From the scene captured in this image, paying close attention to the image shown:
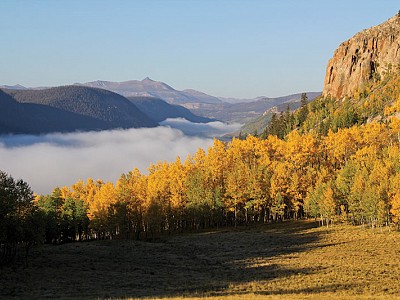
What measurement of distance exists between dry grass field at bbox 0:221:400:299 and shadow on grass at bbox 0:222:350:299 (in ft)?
0.32

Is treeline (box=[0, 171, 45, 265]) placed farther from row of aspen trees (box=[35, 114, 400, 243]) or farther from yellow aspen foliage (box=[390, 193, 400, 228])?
yellow aspen foliage (box=[390, 193, 400, 228])

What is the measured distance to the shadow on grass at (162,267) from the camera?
154 feet

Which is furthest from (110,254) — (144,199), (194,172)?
(194,172)

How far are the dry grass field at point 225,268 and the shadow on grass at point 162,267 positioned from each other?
0.10 metres

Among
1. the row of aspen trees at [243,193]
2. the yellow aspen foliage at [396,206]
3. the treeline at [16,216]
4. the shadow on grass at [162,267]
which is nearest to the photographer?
the shadow on grass at [162,267]

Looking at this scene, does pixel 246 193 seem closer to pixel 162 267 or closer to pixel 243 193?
pixel 243 193

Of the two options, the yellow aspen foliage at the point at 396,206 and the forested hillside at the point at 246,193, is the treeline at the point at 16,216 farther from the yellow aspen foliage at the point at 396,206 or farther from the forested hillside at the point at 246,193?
the yellow aspen foliage at the point at 396,206

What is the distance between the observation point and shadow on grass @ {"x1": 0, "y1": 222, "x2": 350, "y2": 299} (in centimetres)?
4688

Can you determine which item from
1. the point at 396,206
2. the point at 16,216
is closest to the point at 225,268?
the point at 16,216

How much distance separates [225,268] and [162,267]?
8.92 m

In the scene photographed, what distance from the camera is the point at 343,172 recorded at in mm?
103812

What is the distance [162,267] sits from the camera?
2511 inches

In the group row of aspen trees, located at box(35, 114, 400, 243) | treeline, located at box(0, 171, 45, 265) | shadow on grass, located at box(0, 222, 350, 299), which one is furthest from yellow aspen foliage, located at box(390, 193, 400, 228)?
treeline, located at box(0, 171, 45, 265)

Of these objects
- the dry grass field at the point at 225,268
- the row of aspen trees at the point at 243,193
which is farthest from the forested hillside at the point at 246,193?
the dry grass field at the point at 225,268
